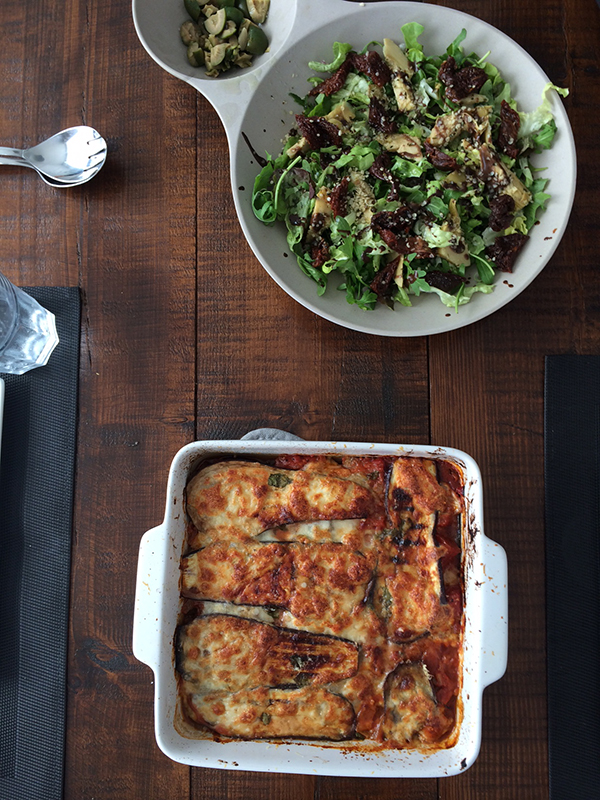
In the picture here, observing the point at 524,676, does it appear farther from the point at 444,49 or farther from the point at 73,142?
the point at 73,142

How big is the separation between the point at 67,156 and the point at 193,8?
563 mm

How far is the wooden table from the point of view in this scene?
1.74 metres

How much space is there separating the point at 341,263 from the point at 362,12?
68 centimetres

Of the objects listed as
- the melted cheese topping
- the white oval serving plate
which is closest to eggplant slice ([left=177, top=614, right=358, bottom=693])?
the melted cheese topping

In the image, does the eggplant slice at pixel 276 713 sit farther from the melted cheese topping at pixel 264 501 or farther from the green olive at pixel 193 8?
the green olive at pixel 193 8

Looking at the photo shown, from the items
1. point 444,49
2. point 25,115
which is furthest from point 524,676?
point 25,115

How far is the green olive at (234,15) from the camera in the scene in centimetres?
173

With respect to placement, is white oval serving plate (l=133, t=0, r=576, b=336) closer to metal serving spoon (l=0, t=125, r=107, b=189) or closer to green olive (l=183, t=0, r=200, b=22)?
green olive (l=183, t=0, r=200, b=22)

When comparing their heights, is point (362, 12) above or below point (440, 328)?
above

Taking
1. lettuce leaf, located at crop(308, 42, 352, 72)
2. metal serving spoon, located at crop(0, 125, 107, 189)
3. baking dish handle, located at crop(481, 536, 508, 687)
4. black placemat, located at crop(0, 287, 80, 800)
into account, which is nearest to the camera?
baking dish handle, located at crop(481, 536, 508, 687)


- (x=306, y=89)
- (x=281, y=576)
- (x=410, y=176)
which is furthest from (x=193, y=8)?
(x=281, y=576)

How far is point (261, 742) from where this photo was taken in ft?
4.97

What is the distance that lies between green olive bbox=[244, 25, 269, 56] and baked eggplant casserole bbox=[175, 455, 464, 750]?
3.85ft

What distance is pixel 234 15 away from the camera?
1733 millimetres
